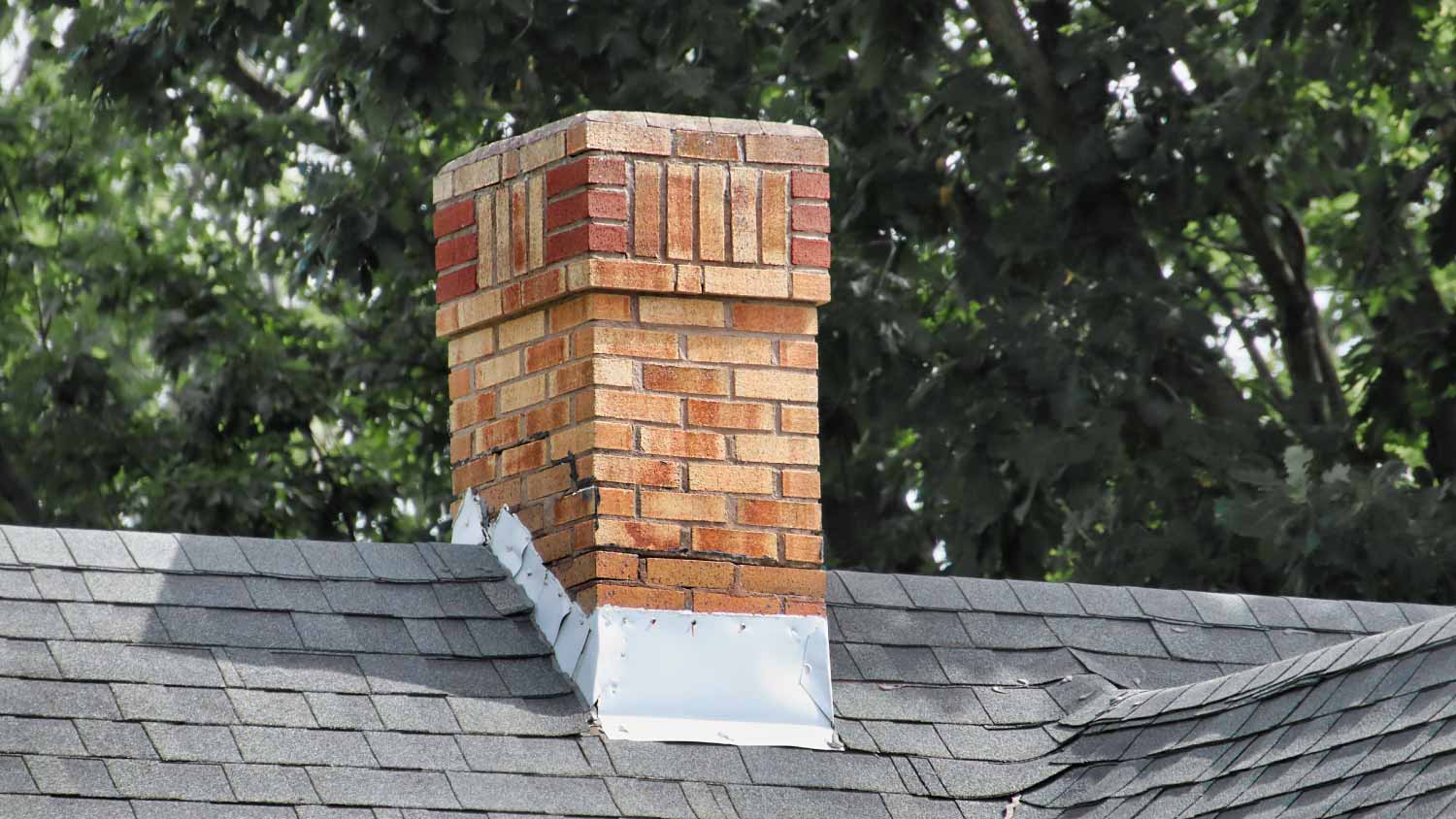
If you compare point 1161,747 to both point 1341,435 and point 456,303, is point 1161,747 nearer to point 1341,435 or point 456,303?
point 456,303

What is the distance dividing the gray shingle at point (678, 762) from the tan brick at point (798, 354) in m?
1.03

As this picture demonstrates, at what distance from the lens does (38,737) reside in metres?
4.62

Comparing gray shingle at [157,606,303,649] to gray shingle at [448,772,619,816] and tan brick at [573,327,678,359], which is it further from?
tan brick at [573,327,678,359]

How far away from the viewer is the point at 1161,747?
5.34 metres

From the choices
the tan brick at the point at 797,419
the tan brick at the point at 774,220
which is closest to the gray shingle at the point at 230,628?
the tan brick at the point at 797,419

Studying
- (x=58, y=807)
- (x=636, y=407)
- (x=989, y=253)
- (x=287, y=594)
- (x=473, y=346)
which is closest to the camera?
(x=58, y=807)

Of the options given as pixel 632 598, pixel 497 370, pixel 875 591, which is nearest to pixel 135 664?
pixel 632 598

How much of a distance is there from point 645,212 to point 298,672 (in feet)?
4.72

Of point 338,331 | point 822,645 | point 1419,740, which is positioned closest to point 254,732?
point 822,645

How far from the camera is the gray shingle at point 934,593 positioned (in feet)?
19.7

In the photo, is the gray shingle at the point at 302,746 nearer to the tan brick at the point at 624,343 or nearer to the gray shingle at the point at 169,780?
the gray shingle at the point at 169,780

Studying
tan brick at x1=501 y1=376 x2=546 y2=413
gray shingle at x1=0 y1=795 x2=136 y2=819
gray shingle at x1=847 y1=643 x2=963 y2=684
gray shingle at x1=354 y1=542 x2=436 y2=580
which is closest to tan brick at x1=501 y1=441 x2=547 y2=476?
tan brick at x1=501 y1=376 x2=546 y2=413

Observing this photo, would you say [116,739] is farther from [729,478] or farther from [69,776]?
[729,478]

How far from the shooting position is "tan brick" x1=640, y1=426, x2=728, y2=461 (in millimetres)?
5535
